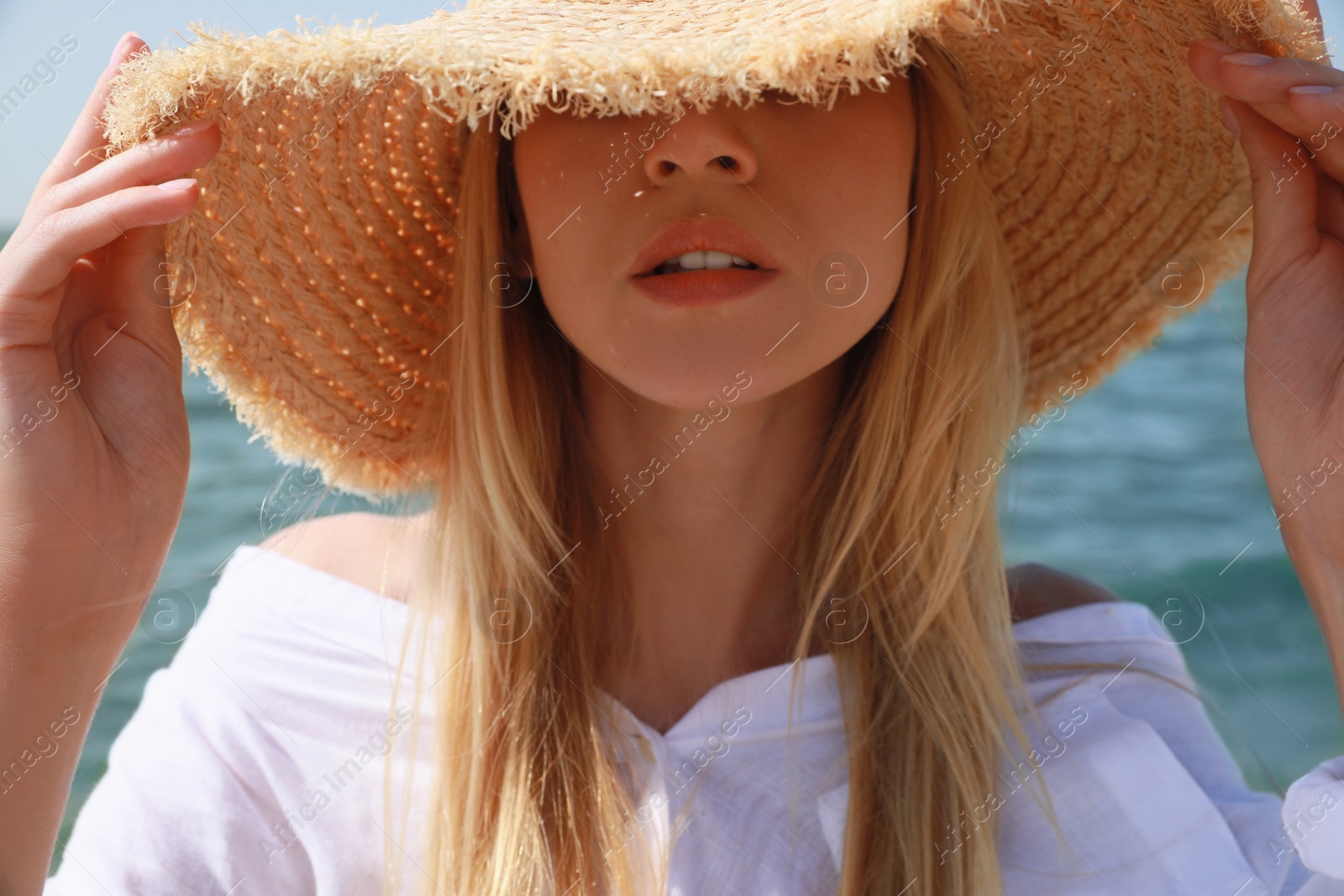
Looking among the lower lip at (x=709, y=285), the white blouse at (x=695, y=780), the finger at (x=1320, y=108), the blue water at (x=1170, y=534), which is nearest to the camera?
the finger at (x=1320, y=108)

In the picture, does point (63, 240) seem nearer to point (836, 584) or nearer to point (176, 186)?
point (176, 186)

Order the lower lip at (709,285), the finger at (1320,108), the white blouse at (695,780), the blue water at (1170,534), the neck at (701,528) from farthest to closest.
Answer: the blue water at (1170,534) → the neck at (701,528) → the white blouse at (695,780) → the lower lip at (709,285) → the finger at (1320,108)

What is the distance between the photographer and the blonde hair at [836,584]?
1208 millimetres

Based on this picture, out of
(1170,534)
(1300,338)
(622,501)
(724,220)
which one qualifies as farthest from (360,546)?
(1170,534)

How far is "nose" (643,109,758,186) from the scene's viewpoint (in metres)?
1.01

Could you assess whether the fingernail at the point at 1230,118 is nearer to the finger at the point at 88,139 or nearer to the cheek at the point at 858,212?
the cheek at the point at 858,212

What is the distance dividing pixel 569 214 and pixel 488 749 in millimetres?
619

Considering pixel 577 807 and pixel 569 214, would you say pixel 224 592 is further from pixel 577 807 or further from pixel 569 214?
pixel 569 214

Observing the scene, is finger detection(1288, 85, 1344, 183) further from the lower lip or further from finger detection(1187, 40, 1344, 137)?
the lower lip

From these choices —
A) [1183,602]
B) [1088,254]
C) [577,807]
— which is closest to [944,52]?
[1088,254]

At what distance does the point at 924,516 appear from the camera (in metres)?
1.33

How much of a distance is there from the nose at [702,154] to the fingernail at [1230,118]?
43 centimetres

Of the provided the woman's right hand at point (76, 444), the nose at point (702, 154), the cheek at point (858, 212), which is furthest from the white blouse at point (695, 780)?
the nose at point (702, 154)

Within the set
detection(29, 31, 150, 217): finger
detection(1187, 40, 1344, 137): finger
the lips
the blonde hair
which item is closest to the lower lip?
the lips
